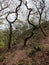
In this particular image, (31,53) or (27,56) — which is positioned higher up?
(31,53)

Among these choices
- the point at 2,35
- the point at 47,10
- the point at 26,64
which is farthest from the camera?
the point at 2,35

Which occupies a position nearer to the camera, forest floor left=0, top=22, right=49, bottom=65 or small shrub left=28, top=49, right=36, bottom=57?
forest floor left=0, top=22, right=49, bottom=65

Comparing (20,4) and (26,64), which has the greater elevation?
(20,4)

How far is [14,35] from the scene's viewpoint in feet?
122

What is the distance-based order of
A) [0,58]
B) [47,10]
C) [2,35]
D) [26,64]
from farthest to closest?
[2,35] → [47,10] → [0,58] → [26,64]

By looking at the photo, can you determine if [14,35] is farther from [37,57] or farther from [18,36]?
[37,57]

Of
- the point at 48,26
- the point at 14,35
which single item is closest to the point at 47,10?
the point at 48,26

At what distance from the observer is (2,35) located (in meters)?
36.7

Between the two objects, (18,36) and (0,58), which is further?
(18,36)

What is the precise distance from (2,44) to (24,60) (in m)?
12.8

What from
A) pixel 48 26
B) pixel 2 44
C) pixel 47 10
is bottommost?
pixel 2 44

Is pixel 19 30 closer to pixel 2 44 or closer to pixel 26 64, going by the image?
pixel 2 44

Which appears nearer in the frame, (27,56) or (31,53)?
(27,56)

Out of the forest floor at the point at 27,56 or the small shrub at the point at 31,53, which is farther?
the small shrub at the point at 31,53
